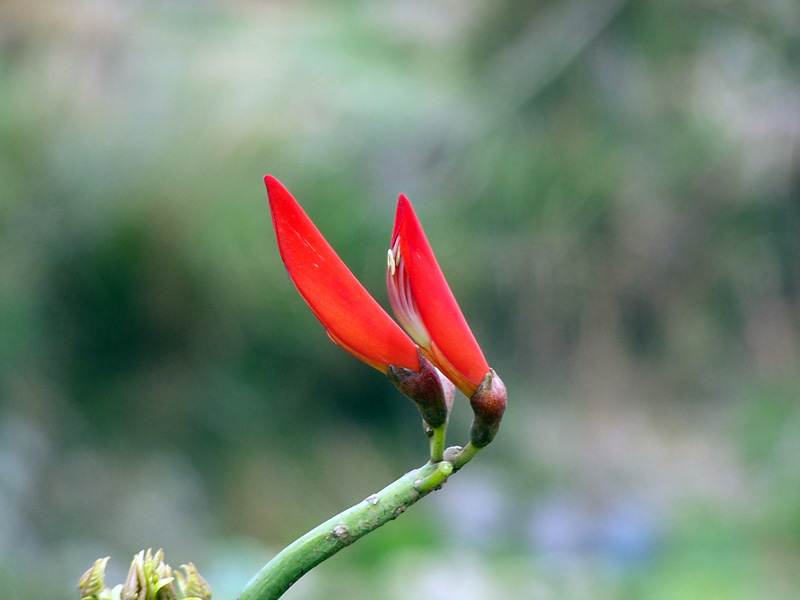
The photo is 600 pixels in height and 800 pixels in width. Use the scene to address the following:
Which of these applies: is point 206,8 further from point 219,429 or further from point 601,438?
point 601,438

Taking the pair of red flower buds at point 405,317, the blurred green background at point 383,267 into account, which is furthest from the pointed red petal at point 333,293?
the blurred green background at point 383,267

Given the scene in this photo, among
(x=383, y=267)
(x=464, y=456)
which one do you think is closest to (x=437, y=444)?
(x=464, y=456)

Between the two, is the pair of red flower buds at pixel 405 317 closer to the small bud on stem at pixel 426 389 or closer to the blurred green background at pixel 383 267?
the small bud on stem at pixel 426 389

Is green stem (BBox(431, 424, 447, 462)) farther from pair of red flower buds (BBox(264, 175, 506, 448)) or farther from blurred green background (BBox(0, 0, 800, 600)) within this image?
blurred green background (BBox(0, 0, 800, 600))

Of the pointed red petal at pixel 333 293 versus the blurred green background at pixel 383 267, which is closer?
the pointed red petal at pixel 333 293

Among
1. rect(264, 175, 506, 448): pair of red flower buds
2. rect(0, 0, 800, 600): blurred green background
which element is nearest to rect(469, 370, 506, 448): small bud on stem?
rect(264, 175, 506, 448): pair of red flower buds

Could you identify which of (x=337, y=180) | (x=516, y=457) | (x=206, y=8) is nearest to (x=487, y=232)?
(x=337, y=180)
